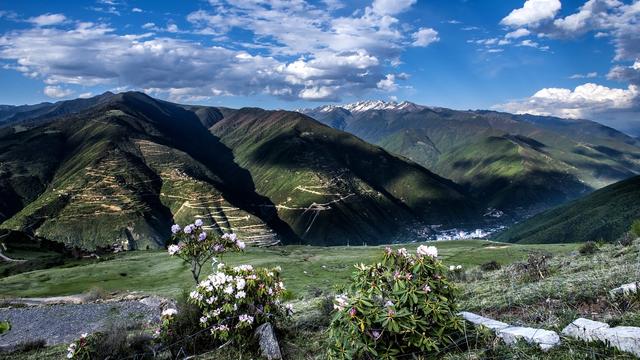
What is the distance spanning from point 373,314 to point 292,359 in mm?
3680

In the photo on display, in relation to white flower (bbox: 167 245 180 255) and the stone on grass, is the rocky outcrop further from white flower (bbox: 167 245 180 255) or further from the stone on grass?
white flower (bbox: 167 245 180 255)

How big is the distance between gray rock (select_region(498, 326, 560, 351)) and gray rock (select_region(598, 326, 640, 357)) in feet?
2.55

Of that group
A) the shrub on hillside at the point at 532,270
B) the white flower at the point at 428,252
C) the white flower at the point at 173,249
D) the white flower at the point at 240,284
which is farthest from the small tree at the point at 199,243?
the shrub on hillside at the point at 532,270

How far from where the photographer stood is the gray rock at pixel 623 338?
7.45m

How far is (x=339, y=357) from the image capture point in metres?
8.58

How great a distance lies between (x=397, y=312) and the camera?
8.36 meters

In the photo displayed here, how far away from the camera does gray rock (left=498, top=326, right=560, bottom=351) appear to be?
8188 mm

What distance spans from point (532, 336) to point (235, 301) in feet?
23.8

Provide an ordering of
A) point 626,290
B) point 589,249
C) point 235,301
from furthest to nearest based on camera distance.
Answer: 1. point 589,249
2. point 235,301
3. point 626,290

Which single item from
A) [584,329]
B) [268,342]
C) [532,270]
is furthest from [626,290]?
[268,342]

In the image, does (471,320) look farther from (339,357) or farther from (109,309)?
(109,309)

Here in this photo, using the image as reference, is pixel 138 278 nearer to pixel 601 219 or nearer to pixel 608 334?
pixel 608 334

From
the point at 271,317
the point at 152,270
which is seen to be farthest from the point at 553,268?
the point at 152,270

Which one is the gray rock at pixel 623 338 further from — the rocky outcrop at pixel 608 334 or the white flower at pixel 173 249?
the white flower at pixel 173 249
